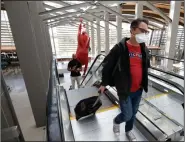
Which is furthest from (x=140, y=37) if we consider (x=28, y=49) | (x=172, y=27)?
(x=172, y=27)

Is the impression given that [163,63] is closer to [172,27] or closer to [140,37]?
[172,27]

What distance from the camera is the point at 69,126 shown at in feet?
7.77

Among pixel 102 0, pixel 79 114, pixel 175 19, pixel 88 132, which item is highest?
pixel 102 0

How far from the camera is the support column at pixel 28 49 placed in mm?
2957

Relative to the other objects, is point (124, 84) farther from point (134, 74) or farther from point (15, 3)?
A: point (15, 3)

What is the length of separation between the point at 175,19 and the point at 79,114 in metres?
4.89

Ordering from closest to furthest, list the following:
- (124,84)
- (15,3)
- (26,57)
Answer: (124,84), (15,3), (26,57)

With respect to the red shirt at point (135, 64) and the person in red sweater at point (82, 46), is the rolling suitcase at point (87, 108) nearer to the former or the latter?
the red shirt at point (135, 64)

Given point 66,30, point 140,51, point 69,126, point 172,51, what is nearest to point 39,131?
point 69,126

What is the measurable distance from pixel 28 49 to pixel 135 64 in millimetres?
2509

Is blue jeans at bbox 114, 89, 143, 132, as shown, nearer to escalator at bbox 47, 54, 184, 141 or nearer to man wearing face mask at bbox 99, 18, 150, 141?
man wearing face mask at bbox 99, 18, 150, 141

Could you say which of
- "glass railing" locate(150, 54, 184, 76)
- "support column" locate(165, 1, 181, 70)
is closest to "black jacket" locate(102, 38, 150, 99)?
"glass railing" locate(150, 54, 184, 76)

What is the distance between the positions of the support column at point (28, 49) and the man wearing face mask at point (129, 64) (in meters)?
2.18

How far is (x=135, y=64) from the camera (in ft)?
5.82
